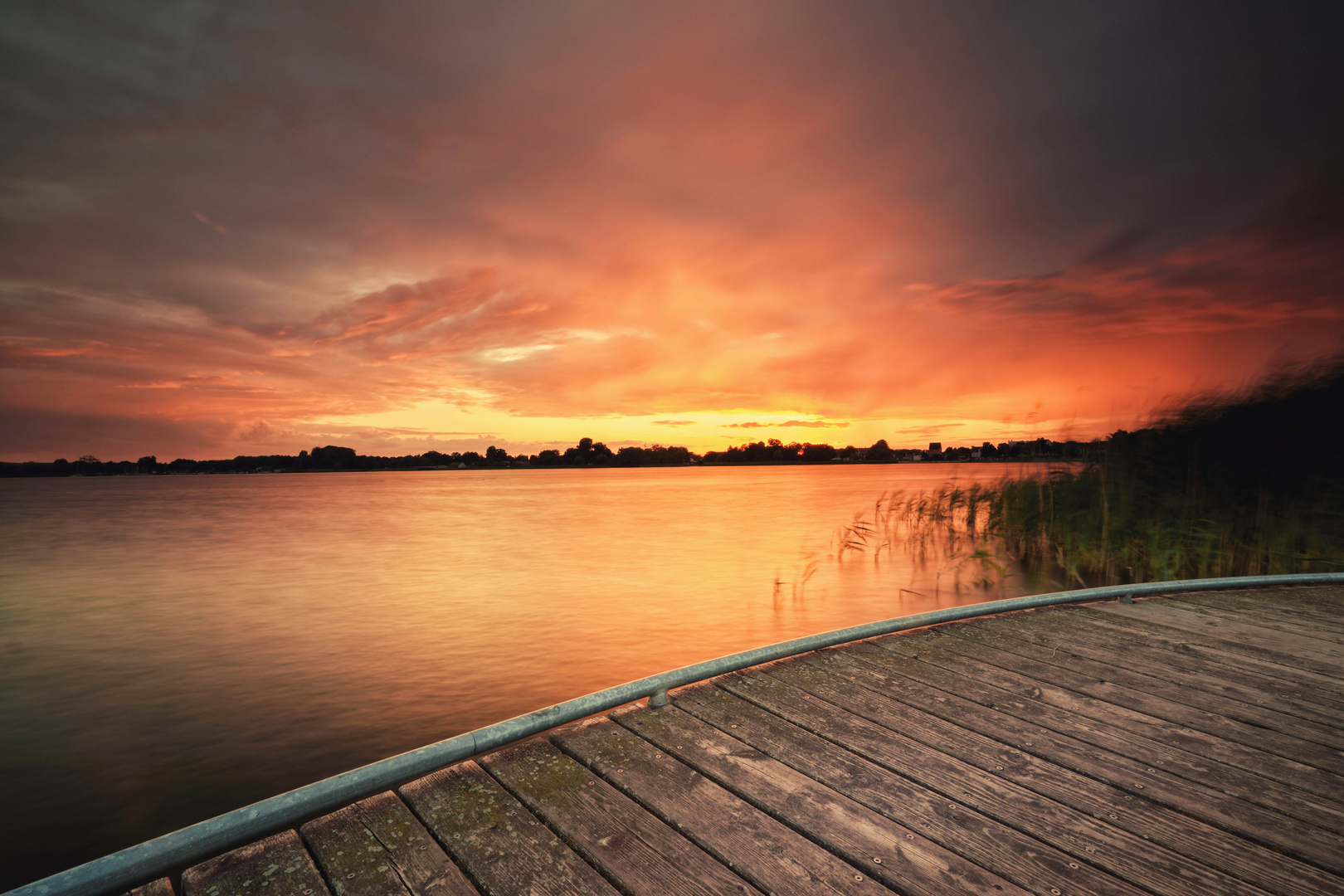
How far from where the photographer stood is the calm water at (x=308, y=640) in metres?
4.68

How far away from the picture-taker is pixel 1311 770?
2.41 metres

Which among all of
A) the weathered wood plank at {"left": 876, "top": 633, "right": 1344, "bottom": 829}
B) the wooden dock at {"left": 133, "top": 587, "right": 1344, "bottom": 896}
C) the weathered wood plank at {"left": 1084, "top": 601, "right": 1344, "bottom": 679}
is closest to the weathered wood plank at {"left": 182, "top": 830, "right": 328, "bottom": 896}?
the wooden dock at {"left": 133, "top": 587, "right": 1344, "bottom": 896}

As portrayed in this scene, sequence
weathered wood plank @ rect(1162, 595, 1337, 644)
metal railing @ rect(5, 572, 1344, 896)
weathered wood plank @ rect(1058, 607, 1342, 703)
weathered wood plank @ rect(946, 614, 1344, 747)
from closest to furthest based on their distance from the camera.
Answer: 1. metal railing @ rect(5, 572, 1344, 896)
2. weathered wood plank @ rect(946, 614, 1344, 747)
3. weathered wood plank @ rect(1058, 607, 1342, 703)
4. weathered wood plank @ rect(1162, 595, 1337, 644)

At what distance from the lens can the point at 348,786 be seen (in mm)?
2168

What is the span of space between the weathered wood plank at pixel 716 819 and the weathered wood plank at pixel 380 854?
649 millimetres

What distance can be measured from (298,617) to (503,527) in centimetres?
1318

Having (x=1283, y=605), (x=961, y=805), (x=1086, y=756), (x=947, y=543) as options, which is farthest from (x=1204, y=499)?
(x=961, y=805)

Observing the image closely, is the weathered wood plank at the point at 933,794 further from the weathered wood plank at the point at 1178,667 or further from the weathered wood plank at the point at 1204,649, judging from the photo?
the weathered wood plank at the point at 1204,649

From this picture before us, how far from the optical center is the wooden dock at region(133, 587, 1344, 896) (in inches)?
72.2

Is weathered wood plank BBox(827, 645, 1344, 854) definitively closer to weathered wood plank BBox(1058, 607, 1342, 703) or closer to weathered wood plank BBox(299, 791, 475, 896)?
weathered wood plank BBox(1058, 607, 1342, 703)

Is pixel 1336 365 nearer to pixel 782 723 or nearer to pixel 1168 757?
pixel 1168 757

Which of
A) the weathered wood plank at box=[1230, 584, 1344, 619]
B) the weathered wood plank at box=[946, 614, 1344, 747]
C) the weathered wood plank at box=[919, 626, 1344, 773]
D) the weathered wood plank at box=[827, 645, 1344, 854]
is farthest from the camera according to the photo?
the weathered wood plank at box=[1230, 584, 1344, 619]

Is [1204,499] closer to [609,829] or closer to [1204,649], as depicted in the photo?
[1204,649]

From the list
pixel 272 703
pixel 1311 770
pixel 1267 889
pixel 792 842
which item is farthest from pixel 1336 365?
pixel 272 703
